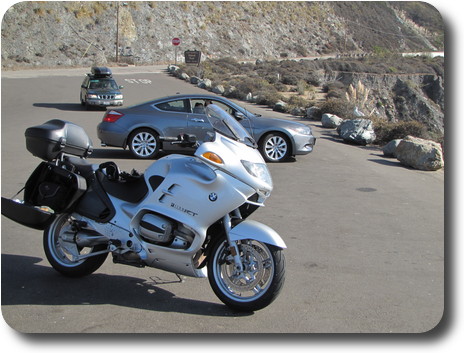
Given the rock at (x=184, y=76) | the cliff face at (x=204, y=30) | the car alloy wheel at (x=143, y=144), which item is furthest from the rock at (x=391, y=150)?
the cliff face at (x=204, y=30)

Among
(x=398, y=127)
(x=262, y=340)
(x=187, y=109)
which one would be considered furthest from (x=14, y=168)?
(x=398, y=127)

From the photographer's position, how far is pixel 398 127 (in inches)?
712

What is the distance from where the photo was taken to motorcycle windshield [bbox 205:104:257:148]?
17.5ft

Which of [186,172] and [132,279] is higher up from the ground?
[186,172]

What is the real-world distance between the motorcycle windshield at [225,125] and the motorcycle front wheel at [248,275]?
3.23ft

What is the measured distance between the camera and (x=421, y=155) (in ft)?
45.5

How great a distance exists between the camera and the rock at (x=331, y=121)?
21094 millimetres

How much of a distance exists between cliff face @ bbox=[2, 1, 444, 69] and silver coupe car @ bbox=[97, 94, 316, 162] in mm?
46986

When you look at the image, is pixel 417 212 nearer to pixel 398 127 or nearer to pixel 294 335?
pixel 294 335

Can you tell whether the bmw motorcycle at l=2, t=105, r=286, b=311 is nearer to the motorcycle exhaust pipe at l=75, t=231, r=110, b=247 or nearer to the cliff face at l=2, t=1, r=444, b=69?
the motorcycle exhaust pipe at l=75, t=231, r=110, b=247

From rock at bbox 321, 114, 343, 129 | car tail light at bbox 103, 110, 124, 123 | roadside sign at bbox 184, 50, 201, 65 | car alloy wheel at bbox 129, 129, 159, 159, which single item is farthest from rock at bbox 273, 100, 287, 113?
roadside sign at bbox 184, 50, 201, 65

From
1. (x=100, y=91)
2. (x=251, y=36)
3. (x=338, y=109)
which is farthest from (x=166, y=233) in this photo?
(x=251, y=36)

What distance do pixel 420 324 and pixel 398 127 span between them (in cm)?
1373

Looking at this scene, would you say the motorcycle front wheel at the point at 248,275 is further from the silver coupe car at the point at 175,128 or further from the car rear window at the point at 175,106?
the car rear window at the point at 175,106
